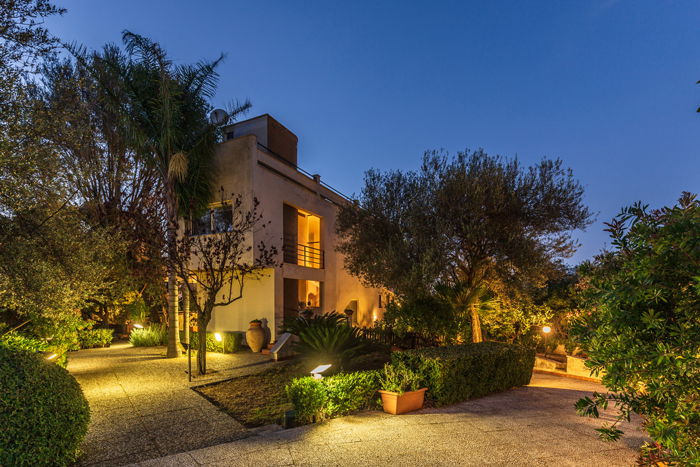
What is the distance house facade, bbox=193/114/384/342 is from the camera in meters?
13.8

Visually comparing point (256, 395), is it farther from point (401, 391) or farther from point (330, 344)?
point (401, 391)

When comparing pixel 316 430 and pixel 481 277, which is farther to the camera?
pixel 481 277

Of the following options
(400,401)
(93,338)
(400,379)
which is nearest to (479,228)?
(400,379)

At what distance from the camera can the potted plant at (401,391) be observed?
257 inches

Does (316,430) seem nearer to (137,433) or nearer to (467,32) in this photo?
(137,433)

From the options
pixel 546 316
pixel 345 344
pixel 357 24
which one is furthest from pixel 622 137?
pixel 345 344

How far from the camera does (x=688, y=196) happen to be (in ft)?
8.65

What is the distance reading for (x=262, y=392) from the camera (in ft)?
26.7

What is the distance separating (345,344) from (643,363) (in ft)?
26.8

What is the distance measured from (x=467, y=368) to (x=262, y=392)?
4.30 metres

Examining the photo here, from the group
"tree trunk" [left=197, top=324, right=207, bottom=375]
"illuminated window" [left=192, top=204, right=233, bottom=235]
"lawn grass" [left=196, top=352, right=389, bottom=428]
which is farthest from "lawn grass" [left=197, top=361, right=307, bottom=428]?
"illuminated window" [left=192, top=204, right=233, bottom=235]

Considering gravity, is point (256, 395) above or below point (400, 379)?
below

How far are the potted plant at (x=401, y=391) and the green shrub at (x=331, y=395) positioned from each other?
0.91 ft

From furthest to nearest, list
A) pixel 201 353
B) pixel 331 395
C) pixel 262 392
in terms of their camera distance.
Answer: pixel 201 353 → pixel 262 392 → pixel 331 395
